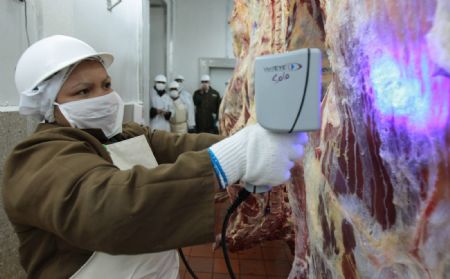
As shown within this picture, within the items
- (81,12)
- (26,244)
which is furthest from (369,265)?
(81,12)

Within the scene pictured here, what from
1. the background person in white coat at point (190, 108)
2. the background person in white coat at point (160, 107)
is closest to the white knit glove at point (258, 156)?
the background person in white coat at point (160, 107)

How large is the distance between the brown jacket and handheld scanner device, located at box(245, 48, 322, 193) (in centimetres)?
15

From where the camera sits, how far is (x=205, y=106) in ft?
19.8

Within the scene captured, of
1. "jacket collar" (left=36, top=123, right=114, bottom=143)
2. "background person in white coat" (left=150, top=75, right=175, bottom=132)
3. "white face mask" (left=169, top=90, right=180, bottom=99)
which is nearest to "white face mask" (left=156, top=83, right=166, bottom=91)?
"background person in white coat" (left=150, top=75, right=175, bottom=132)

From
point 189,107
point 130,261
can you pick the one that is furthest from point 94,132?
point 189,107

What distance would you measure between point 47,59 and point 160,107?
4239mm

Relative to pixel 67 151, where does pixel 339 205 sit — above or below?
below

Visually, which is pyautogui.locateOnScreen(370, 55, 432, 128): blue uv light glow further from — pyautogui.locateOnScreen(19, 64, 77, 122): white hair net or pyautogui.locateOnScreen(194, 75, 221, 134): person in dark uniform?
pyautogui.locateOnScreen(194, 75, 221, 134): person in dark uniform

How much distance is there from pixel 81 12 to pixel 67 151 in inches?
71.0

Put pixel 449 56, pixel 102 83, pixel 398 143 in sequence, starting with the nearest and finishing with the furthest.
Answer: pixel 449 56 → pixel 398 143 → pixel 102 83

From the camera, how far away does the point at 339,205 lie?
0.76 meters

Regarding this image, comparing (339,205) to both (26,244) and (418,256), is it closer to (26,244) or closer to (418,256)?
(418,256)

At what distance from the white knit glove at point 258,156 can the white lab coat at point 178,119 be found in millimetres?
4694

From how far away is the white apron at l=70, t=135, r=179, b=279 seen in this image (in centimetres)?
82
